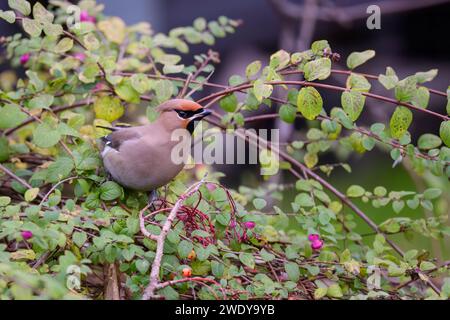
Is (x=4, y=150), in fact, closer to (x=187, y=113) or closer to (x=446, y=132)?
(x=187, y=113)

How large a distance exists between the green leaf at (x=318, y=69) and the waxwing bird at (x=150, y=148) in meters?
0.46

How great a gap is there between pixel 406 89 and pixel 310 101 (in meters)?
0.33

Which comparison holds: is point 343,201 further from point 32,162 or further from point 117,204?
point 32,162

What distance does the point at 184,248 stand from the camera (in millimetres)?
2010

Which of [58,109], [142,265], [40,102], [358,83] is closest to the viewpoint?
[142,265]

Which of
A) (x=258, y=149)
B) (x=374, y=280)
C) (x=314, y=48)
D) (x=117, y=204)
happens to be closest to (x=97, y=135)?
(x=117, y=204)

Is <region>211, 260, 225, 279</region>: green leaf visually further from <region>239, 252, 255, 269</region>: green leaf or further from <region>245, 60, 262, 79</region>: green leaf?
<region>245, 60, 262, 79</region>: green leaf

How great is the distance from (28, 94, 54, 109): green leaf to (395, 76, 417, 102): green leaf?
1.23 metres

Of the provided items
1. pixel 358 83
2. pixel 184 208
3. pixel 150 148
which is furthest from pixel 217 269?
pixel 358 83

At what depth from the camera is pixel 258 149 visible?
3.06 meters

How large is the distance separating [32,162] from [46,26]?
677mm

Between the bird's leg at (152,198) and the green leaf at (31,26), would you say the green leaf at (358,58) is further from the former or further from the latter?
the green leaf at (31,26)

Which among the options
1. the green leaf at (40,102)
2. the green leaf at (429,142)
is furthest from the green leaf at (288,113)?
the green leaf at (40,102)

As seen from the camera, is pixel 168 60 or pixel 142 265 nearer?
pixel 142 265
